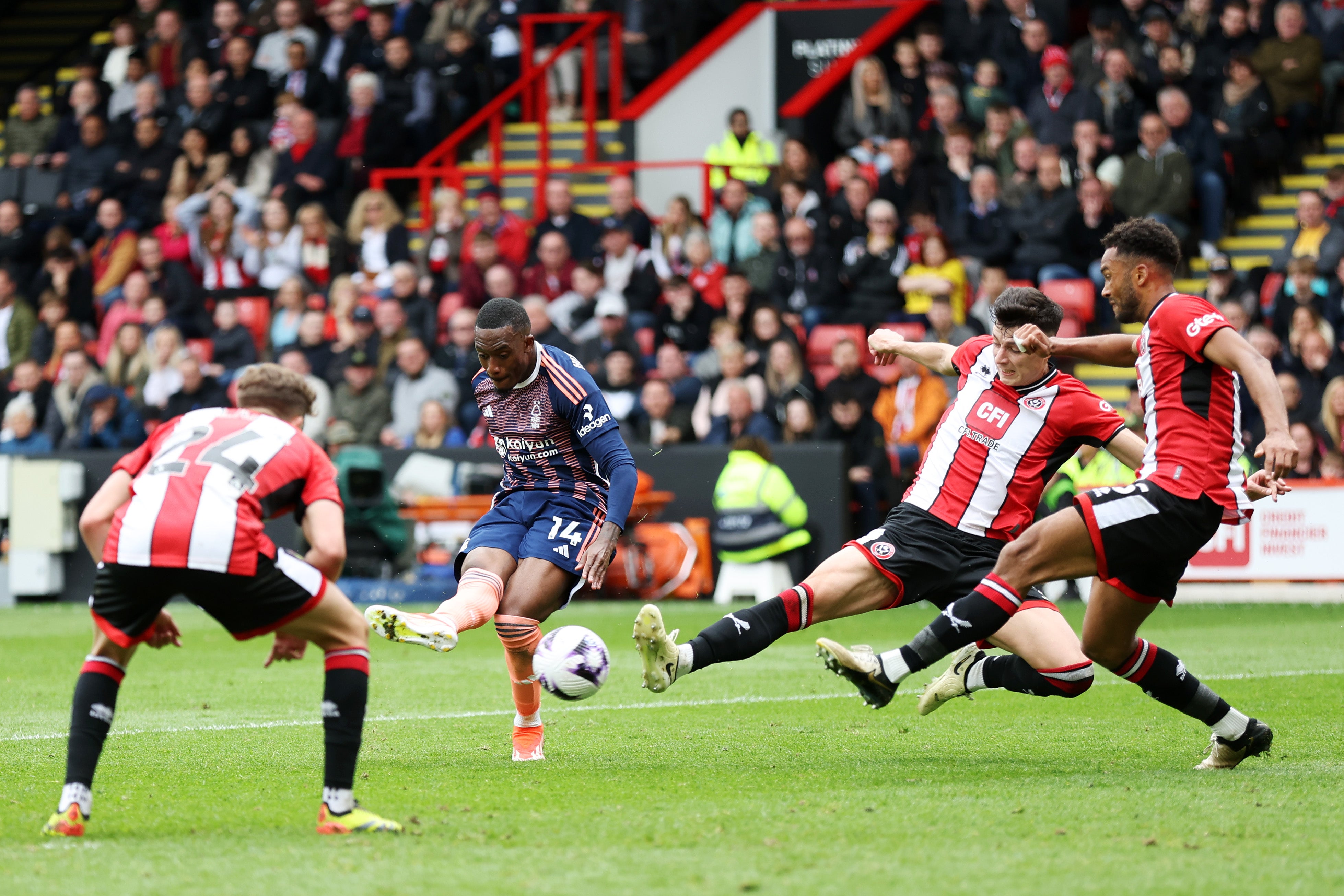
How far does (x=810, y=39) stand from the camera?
21703 mm

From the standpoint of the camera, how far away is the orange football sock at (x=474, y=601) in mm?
6586

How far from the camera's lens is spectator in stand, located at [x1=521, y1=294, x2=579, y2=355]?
16.8m

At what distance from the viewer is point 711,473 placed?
1581 centimetres

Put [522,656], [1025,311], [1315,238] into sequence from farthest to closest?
[1315,238]
[522,656]
[1025,311]

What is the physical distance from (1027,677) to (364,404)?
11.5 m

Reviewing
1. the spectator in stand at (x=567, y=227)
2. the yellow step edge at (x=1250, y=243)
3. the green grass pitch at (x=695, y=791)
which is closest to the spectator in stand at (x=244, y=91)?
the spectator in stand at (x=567, y=227)

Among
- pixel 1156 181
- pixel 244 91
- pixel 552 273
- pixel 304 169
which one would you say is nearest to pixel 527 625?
pixel 1156 181

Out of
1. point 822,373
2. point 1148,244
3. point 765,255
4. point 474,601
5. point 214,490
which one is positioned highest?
point 1148,244

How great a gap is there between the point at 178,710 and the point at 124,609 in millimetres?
3740

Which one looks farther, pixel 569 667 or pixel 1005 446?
pixel 1005 446

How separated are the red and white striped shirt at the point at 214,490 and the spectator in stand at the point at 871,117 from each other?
13987mm

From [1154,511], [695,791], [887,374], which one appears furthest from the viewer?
[887,374]

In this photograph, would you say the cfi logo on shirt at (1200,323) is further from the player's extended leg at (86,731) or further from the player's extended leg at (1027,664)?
the player's extended leg at (86,731)

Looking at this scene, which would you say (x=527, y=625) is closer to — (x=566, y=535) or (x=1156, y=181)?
(x=566, y=535)
